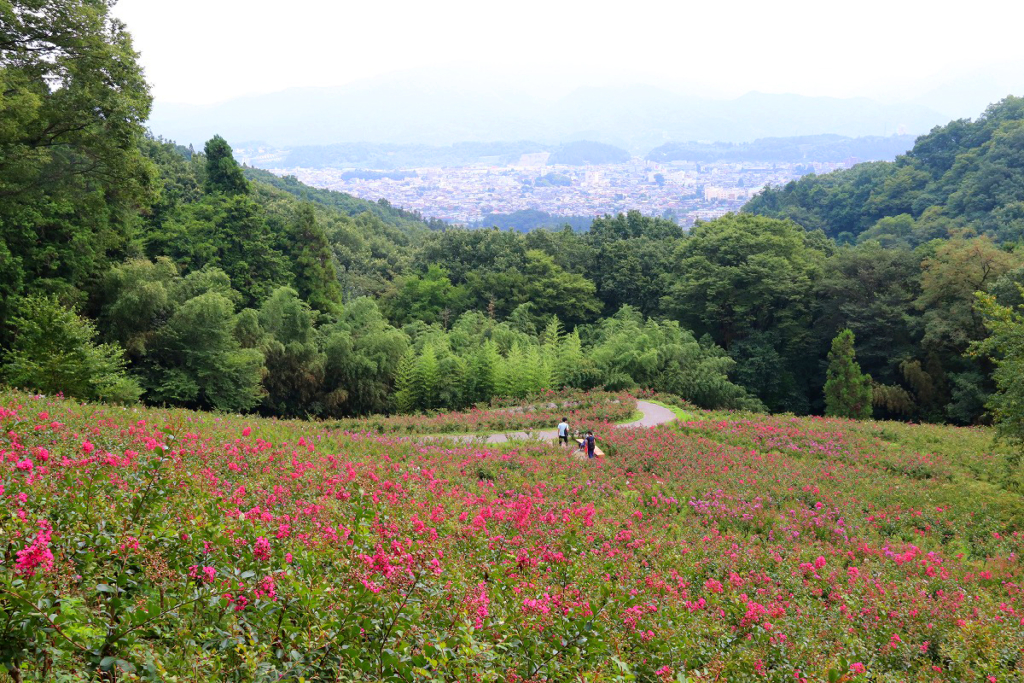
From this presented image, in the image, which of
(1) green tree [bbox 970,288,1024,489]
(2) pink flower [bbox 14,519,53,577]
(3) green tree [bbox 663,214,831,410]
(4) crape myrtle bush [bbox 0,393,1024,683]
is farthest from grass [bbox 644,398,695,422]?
(2) pink flower [bbox 14,519,53,577]

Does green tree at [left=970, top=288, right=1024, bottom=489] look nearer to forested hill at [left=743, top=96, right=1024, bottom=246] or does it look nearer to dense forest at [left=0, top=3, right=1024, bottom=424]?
dense forest at [left=0, top=3, right=1024, bottom=424]

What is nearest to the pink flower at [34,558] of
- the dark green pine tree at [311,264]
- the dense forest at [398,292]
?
the dense forest at [398,292]

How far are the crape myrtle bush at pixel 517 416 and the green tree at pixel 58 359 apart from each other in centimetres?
516

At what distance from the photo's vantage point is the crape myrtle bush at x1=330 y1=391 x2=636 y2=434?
15945 mm

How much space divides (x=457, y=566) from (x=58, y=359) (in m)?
11.9

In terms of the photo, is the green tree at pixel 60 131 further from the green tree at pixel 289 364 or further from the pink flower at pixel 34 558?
the pink flower at pixel 34 558

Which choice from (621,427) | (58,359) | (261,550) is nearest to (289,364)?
(58,359)

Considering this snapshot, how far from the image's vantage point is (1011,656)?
5.64 meters

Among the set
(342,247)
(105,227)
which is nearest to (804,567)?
(105,227)

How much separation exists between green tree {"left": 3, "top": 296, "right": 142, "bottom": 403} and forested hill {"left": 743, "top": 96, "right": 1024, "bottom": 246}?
3993 cm

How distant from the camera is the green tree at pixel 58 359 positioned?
13.0 m

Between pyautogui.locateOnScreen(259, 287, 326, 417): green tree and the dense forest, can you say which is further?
pyautogui.locateOnScreen(259, 287, 326, 417): green tree

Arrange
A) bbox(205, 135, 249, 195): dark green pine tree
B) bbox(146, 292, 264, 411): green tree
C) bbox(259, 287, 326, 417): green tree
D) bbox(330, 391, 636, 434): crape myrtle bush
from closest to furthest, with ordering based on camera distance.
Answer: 1. bbox(330, 391, 636, 434): crape myrtle bush
2. bbox(146, 292, 264, 411): green tree
3. bbox(259, 287, 326, 417): green tree
4. bbox(205, 135, 249, 195): dark green pine tree

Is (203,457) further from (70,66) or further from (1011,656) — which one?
(70,66)
